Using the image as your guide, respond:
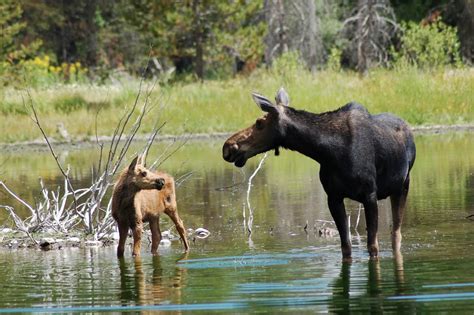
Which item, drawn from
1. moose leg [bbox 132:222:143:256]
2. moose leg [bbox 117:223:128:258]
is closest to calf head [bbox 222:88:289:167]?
moose leg [bbox 132:222:143:256]

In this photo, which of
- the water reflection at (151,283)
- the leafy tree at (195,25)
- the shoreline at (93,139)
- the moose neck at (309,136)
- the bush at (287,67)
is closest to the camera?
the water reflection at (151,283)

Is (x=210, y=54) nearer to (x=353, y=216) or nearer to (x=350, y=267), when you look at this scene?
(x=353, y=216)

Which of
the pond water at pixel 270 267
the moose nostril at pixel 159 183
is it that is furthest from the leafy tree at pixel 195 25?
the moose nostril at pixel 159 183

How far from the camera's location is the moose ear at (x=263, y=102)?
1272 cm

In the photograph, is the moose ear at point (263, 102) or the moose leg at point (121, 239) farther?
the moose leg at point (121, 239)

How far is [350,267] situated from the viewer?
515 inches

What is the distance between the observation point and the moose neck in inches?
519

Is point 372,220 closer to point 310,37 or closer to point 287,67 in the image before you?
point 287,67

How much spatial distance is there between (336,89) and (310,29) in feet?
60.9

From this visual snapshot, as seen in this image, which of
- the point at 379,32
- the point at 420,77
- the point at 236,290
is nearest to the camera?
the point at 236,290

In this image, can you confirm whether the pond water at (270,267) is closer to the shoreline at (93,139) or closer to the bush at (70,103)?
the shoreline at (93,139)

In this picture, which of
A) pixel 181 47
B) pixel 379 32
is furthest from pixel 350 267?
pixel 379 32

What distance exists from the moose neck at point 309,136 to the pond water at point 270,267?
113 centimetres

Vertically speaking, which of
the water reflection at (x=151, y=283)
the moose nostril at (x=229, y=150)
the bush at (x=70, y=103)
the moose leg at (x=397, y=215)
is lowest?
the water reflection at (x=151, y=283)
